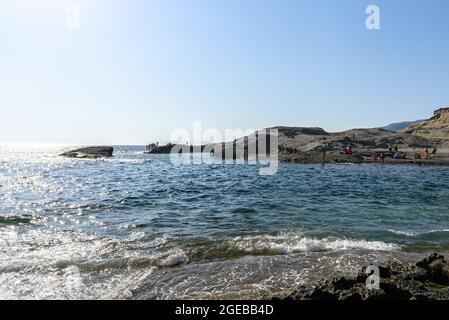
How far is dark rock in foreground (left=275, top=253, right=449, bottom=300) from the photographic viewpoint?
7.12 meters

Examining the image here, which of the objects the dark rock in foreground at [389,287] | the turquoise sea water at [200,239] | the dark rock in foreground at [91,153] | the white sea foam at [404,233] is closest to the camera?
the dark rock in foreground at [389,287]

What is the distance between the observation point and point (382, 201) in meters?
23.4

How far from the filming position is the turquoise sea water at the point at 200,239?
982 cm

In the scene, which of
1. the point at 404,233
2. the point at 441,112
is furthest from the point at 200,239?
the point at 441,112

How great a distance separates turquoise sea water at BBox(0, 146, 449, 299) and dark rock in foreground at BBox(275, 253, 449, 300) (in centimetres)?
176

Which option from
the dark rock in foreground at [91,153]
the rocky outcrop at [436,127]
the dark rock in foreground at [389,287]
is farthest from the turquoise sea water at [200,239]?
the dark rock in foreground at [91,153]

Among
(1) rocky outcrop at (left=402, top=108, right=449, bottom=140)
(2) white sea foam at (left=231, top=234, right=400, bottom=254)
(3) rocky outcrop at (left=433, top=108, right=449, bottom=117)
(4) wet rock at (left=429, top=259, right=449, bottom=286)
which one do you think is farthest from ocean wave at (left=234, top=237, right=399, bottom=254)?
(3) rocky outcrop at (left=433, top=108, right=449, bottom=117)

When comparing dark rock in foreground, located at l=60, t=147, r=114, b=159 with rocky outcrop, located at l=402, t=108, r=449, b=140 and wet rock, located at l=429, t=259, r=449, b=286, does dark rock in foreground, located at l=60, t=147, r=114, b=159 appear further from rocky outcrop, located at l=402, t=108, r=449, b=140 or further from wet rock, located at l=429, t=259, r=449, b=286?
wet rock, located at l=429, t=259, r=449, b=286

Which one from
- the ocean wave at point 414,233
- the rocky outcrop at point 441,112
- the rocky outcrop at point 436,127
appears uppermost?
the rocky outcrop at point 441,112

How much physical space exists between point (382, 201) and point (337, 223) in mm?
8198

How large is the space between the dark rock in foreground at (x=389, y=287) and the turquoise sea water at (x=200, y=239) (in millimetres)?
1758

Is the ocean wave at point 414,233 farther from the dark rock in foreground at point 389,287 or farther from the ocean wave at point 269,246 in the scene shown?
the dark rock in foreground at point 389,287

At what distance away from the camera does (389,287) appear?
7.49 m
